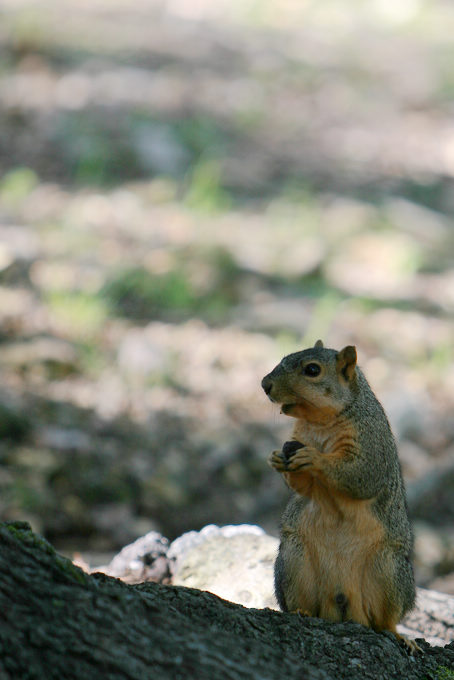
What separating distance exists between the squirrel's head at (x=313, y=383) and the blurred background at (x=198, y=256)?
1.45 metres

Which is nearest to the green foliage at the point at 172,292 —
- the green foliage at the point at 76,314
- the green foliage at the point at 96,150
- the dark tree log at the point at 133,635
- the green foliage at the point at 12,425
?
the green foliage at the point at 76,314

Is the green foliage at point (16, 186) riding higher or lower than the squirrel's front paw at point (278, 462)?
higher

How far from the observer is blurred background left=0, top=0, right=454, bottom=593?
13.9ft

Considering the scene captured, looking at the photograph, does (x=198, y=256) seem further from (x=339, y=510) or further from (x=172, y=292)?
(x=339, y=510)

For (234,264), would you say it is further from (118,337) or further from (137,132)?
(137,132)

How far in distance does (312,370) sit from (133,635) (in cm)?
100

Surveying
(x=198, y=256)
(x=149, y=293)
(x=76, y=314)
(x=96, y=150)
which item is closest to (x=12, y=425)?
(x=76, y=314)

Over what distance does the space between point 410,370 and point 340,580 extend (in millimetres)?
3127

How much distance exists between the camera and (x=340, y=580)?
2398 mm

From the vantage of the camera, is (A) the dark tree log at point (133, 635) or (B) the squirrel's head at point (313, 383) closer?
(A) the dark tree log at point (133, 635)

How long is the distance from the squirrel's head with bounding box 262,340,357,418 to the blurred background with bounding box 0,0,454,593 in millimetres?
1453

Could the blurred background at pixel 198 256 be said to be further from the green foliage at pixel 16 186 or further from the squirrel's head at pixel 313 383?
the squirrel's head at pixel 313 383

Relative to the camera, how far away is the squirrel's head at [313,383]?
7.97ft

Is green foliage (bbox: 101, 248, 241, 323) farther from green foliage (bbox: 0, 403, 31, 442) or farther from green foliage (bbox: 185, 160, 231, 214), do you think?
green foliage (bbox: 0, 403, 31, 442)
